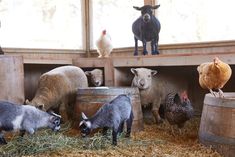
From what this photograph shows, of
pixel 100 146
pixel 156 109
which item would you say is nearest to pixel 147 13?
pixel 156 109

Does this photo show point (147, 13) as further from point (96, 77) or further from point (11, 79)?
point (11, 79)

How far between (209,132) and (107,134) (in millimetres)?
807

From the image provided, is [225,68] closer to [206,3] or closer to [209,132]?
[209,132]

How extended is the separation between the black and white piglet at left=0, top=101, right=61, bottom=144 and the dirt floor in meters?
0.34

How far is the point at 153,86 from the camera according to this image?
3.89 m

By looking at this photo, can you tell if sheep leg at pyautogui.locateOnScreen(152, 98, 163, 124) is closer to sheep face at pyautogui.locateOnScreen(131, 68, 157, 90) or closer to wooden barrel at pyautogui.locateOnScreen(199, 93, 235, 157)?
sheep face at pyautogui.locateOnScreen(131, 68, 157, 90)

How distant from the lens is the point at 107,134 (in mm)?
2855

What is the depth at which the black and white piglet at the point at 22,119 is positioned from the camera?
257 cm

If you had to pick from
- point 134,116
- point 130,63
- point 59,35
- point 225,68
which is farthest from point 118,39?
point 225,68

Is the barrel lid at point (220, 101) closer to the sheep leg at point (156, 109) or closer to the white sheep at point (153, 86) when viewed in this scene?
the white sheep at point (153, 86)

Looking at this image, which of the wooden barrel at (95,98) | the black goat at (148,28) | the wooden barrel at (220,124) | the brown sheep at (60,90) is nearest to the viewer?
the wooden barrel at (220,124)

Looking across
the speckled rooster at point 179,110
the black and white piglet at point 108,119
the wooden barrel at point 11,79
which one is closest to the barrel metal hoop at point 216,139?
the speckled rooster at point 179,110

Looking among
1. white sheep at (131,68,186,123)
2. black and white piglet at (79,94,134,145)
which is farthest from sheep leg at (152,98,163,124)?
black and white piglet at (79,94,134,145)

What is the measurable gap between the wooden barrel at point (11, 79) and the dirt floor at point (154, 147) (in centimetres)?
62
